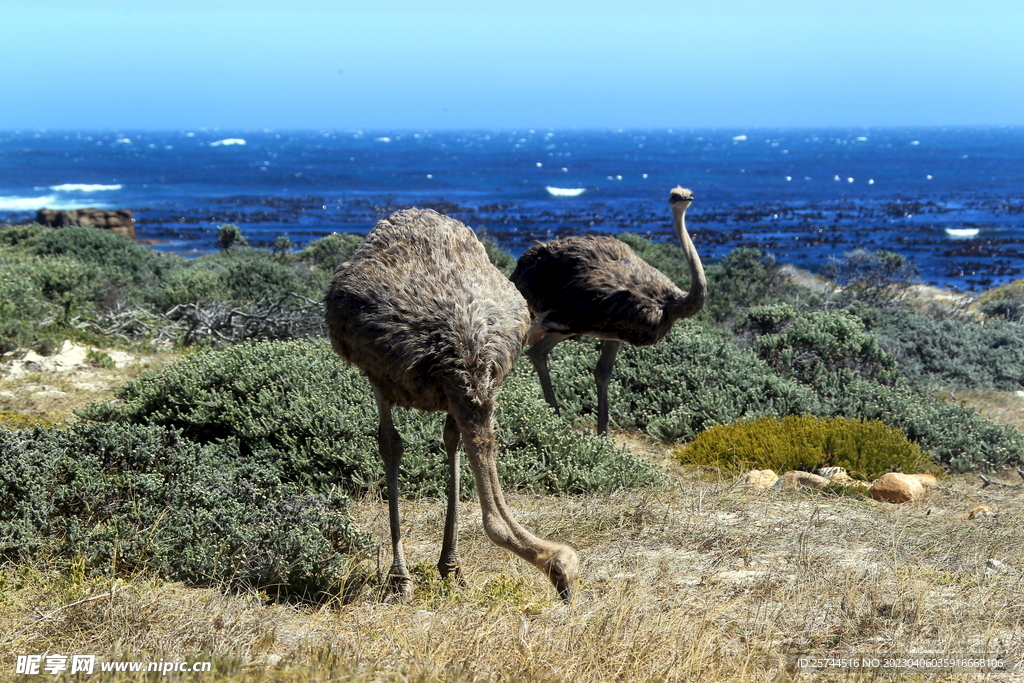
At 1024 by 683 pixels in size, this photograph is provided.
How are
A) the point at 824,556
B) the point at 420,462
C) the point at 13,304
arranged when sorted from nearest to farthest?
the point at 824,556 → the point at 420,462 → the point at 13,304

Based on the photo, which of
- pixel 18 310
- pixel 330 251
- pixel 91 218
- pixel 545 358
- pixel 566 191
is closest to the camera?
pixel 545 358

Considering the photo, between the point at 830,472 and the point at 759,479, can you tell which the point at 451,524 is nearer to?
the point at 759,479

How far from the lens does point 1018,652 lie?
352 cm

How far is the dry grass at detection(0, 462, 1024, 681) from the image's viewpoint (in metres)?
3.20

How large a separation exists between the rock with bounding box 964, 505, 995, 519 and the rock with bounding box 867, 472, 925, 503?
45cm

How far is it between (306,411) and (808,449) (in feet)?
11.7

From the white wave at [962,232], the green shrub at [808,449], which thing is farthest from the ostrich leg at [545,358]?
the white wave at [962,232]

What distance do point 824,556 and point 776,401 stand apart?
381 centimetres

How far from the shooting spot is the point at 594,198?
61.0 meters

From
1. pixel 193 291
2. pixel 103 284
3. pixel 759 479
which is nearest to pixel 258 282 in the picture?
pixel 193 291

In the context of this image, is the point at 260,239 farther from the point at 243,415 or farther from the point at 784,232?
the point at 243,415

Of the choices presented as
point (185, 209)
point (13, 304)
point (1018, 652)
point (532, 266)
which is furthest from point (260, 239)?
point (1018, 652)

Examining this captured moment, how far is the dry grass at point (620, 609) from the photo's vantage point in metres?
3.20

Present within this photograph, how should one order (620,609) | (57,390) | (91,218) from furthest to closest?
(91,218) → (57,390) → (620,609)
